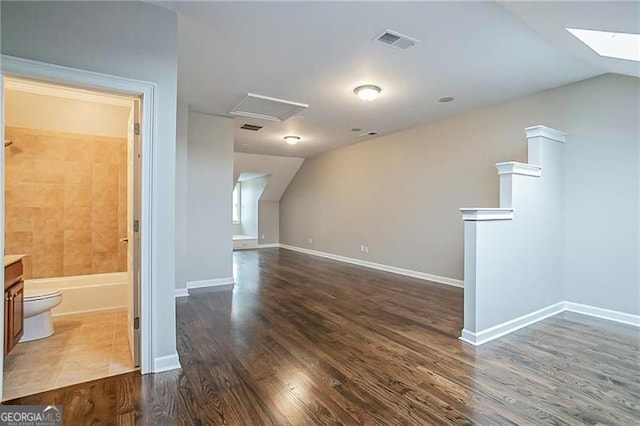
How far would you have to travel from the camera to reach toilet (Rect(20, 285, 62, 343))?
2787 mm

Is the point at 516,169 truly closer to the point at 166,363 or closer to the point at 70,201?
the point at 166,363

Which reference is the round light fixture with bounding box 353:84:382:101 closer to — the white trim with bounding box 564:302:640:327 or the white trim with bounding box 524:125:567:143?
the white trim with bounding box 524:125:567:143

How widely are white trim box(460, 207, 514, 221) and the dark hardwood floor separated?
1145 mm

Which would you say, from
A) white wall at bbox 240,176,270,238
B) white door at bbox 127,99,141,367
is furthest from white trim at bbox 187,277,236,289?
white wall at bbox 240,176,270,238

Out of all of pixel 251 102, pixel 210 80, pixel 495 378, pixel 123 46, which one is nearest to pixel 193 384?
pixel 495 378

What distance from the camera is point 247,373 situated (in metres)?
2.32

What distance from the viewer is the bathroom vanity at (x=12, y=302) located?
2.29m

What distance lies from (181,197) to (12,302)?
7.42 ft

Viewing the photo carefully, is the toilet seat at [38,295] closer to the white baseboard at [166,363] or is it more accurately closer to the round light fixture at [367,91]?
the white baseboard at [166,363]

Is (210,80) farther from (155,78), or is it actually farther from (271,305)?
(271,305)

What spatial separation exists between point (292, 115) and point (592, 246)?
4.31m

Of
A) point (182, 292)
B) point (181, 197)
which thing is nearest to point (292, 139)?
point (181, 197)

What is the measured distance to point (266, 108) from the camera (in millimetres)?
4691

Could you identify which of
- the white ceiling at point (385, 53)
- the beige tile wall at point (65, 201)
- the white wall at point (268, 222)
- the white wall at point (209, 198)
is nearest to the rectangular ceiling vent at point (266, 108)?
the white ceiling at point (385, 53)
